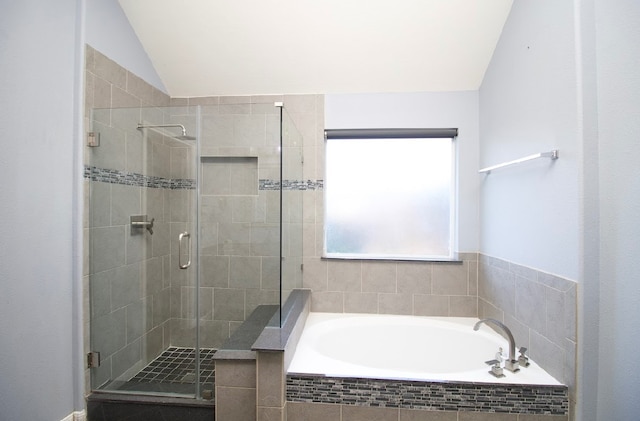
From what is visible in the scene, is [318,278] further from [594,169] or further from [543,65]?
[543,65]

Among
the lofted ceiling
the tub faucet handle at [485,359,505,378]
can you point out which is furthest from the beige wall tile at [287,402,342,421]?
the lofted ceiling

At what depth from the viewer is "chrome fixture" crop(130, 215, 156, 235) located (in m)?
1.80

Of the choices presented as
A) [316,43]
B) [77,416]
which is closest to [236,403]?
[77,416]

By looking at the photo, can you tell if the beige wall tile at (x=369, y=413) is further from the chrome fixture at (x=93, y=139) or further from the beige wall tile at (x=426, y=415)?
the chrome fixture at (x=93, y=139)

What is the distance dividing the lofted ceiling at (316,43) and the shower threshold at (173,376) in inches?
78.9

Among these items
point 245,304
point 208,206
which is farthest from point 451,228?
point 208,206

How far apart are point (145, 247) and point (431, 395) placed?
192 cm

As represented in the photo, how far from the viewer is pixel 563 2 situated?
1285mm

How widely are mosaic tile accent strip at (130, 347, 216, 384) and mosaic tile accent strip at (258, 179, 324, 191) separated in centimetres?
113

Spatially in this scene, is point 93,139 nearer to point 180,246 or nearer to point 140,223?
point 140,223

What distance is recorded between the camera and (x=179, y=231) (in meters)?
1.82

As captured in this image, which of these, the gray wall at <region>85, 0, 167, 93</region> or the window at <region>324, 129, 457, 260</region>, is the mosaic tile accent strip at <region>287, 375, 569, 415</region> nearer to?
the window at <region>324, 129, 457, 260</region>

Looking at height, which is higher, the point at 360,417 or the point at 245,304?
the point at 245,304

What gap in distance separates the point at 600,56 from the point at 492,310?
5.15 feet
